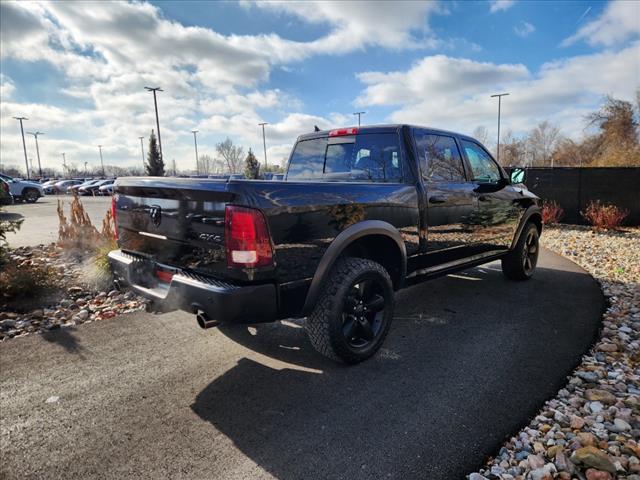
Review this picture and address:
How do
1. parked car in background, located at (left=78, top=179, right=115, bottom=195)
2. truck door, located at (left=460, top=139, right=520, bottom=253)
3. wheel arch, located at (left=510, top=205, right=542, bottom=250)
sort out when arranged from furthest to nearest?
1. parked car in background, located at (left=78, top=179, right=115, bottom=195)
2. wheel arch, located at (left=510, top=205, right=542, bottom=250)
3. truck door, located at (left=460, top=139, right=520, bottom=253)

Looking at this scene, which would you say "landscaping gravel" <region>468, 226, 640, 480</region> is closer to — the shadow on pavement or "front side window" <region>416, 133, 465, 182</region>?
the shadow on pavement

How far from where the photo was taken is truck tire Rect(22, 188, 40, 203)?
2489 centimetres

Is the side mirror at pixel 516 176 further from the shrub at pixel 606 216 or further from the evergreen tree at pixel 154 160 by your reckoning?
the evergreen tree at pixel 154 160

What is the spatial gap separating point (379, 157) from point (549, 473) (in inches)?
109

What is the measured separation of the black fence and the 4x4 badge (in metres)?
11.6

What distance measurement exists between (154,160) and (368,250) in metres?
45.1

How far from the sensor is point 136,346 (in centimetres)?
367

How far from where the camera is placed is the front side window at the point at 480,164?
453 centimetres

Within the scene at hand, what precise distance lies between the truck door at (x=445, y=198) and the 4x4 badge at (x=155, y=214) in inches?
93.4

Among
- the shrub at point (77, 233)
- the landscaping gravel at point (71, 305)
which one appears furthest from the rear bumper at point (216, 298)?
the shrub at point (77, 233)

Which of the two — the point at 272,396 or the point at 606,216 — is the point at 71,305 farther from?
the point at 606,216

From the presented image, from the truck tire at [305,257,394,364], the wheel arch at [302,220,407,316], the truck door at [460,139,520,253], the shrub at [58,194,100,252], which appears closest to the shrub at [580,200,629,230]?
the truck door at [460,139,520,253]

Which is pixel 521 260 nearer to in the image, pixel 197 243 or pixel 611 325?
pixel 611 325

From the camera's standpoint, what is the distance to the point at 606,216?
972 cm
